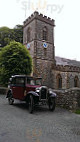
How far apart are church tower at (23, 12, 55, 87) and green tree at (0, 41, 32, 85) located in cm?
553

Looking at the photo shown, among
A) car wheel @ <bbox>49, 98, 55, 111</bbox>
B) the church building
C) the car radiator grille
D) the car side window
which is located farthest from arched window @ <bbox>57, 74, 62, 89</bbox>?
the car radiator grille

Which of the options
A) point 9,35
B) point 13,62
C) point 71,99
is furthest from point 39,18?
point 71,99

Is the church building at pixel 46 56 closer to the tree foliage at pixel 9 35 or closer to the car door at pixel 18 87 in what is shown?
the tree foliage at pixel 9 35

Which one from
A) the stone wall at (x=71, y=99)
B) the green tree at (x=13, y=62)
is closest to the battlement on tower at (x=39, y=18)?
the green tree at (x=13, y=62)

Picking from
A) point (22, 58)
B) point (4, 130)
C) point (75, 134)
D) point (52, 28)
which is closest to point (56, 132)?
point (75, 134)

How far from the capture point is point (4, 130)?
4660 millimetres

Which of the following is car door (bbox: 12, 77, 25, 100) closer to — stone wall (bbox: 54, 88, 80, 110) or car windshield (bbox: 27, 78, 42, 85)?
car windshield (bbox: 27, 78, 42, 85)

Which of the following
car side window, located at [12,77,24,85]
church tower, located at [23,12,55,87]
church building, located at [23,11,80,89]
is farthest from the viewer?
church tower, located at [23,12,55,87]

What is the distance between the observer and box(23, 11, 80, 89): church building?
23891 millimetres

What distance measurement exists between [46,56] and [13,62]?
10.2 metres

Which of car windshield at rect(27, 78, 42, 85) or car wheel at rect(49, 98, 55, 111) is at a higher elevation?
car windshield at rect(27, 78, 42, 85)

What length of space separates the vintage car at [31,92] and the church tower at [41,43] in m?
15.1

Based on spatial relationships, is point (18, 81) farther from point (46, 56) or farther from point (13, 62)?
point (46, 56)

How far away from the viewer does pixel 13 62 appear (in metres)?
18.0
